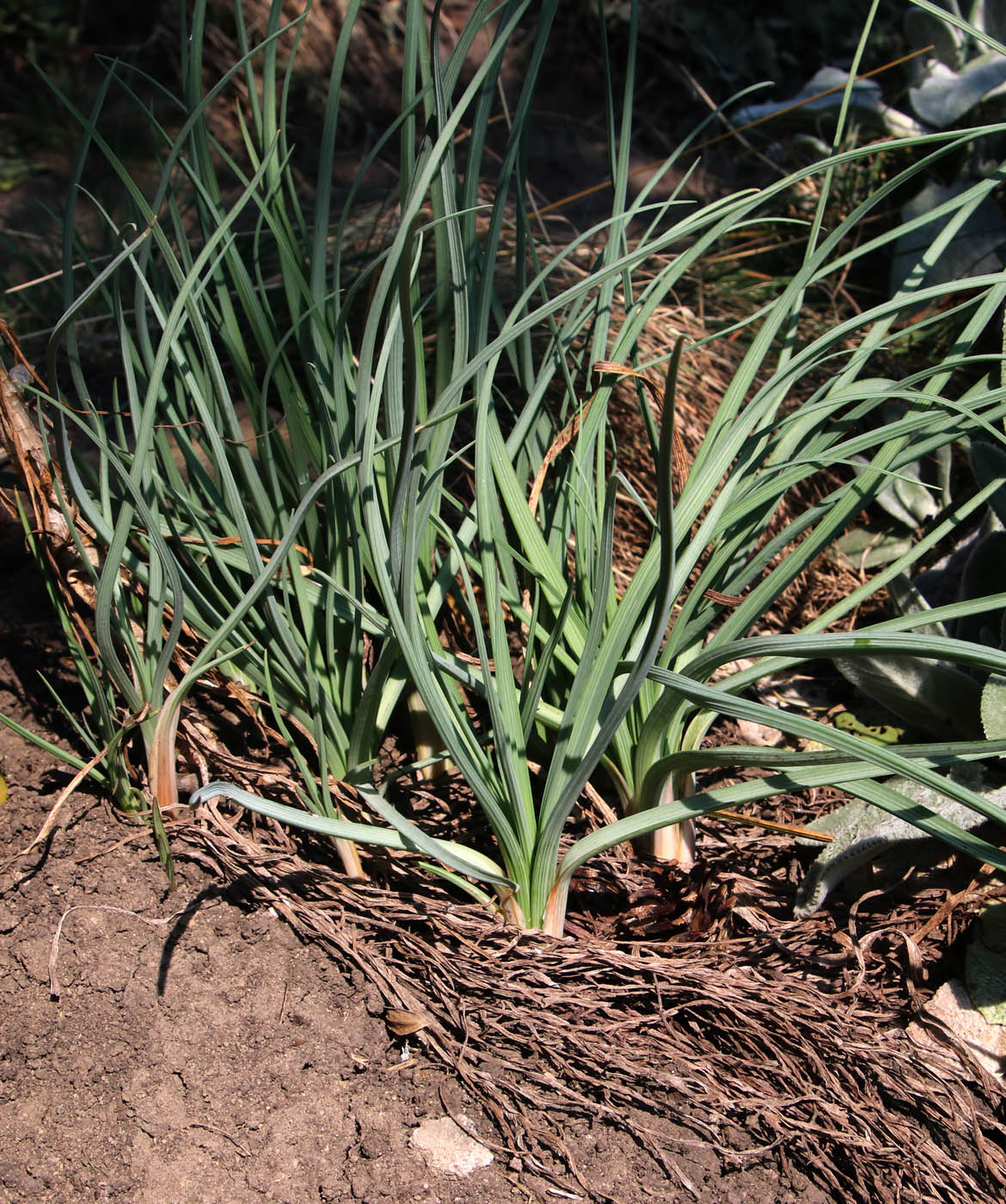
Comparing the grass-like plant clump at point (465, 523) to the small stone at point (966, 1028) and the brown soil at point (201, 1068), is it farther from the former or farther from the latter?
the small stone at point (966, 1028)

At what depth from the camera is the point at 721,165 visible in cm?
280

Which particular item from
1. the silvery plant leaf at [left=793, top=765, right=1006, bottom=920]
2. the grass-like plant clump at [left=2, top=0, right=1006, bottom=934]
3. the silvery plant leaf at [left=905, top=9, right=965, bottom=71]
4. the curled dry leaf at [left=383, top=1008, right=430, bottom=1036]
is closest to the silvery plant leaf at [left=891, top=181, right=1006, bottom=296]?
the silvery plant leaf at [left=905, top=9, right=965, bottom=71]

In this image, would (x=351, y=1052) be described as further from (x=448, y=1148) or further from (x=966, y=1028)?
(x=966, y=1028)

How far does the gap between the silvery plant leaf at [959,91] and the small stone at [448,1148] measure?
1.85m

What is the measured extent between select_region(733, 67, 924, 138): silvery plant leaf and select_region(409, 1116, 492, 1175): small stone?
179 centimetres

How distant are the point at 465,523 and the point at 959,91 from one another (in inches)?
54.3

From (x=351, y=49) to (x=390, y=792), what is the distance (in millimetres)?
2972

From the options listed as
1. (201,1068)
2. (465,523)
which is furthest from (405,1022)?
(465,523)

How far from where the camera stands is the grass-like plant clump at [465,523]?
91 cm

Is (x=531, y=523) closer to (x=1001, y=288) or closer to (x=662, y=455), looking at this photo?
(x=662, y=455)

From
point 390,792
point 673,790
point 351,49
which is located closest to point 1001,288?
point 673,790

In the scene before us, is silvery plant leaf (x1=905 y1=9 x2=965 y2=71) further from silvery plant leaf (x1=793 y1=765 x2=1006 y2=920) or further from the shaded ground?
the shaded ground

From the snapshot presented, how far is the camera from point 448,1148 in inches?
36.6

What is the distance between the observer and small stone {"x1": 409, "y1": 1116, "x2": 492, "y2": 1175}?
916 millimetres
